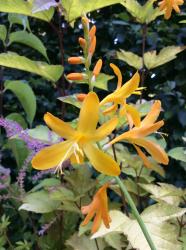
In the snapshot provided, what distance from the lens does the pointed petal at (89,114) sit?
604mm

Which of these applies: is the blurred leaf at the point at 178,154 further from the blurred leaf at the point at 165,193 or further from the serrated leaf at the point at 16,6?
the serrated leaf at the point at 16,6

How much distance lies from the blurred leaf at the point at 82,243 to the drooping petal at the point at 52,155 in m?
0.43

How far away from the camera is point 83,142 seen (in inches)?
25.9

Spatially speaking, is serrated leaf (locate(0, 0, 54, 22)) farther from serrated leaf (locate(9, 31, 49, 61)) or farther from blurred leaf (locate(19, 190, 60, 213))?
blurred leaf (locate(19, 190, 60, 213))

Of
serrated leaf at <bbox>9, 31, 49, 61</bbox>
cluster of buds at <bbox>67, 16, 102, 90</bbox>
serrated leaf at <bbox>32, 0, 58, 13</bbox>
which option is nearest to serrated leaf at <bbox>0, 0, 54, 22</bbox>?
Answer: serrated leaf at <bbox>32, 0, 58, 13</bbox>

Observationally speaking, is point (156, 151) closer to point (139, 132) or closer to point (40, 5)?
point (139, 132)

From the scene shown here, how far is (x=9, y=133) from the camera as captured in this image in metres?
1.03

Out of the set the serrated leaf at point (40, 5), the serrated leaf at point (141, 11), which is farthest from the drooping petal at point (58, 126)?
the serrated leaf at point (141, 11)

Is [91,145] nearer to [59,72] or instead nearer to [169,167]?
[59,72]

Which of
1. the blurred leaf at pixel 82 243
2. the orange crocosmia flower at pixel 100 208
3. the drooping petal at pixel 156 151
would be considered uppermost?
the drooping petal at pixel 156 151

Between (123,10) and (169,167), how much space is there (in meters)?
1.04

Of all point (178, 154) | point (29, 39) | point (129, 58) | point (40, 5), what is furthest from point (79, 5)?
point (178, 154)

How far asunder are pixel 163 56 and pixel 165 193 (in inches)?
17.5

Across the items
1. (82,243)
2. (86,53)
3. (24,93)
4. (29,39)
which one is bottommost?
(82,243)
